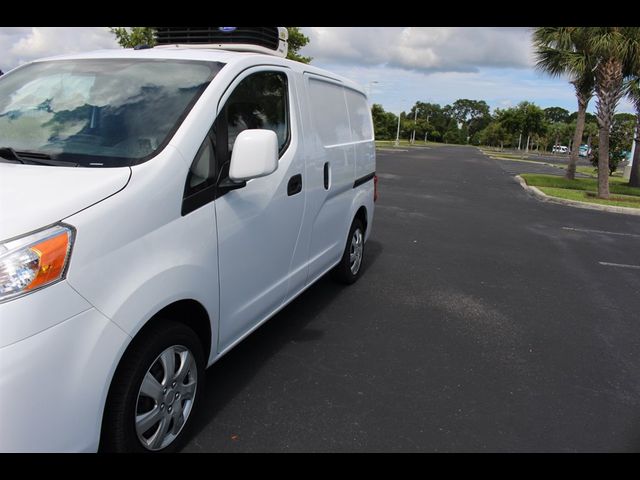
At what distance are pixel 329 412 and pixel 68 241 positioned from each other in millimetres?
1836

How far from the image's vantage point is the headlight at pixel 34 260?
1689 millimetres

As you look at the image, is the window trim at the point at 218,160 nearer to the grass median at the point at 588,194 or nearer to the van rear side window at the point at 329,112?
the van rear side window at the point at 329,112

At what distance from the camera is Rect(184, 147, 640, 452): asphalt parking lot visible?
280 cm

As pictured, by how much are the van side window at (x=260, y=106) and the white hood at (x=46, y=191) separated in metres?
0.83

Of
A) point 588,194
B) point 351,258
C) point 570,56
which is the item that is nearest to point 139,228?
point 351,258

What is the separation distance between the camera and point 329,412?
2.96 m

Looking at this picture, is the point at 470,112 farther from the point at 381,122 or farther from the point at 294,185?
the point at 294,185

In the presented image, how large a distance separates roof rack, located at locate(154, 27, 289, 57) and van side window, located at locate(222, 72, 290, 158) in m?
0.39

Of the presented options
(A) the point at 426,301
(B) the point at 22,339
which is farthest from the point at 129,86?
(A) the point at 426,301

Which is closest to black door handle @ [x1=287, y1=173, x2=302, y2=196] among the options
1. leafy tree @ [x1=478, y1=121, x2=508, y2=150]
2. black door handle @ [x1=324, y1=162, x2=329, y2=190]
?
black door handle @ [x1=324, y1=162, x2=329, y2=190]

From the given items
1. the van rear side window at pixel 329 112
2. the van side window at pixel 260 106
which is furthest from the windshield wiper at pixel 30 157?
the van rear side window at pixel 329 112

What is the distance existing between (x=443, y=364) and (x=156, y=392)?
7.14 feet

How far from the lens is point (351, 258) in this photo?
514cm
